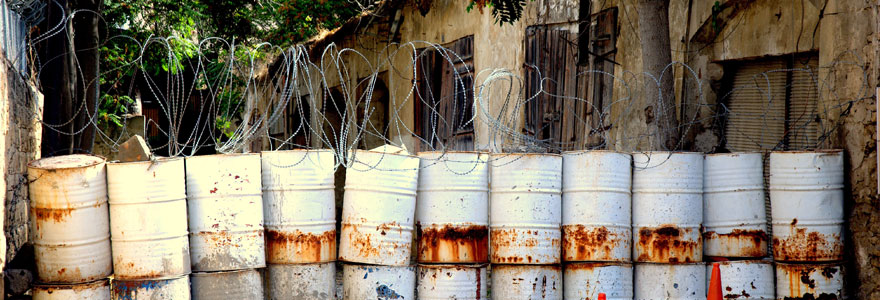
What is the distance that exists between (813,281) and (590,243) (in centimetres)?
133

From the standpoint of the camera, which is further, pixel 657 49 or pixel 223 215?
pixel 657 49

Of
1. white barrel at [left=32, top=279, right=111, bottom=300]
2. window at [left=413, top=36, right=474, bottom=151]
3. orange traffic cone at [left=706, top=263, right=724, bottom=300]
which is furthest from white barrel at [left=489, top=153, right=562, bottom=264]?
window at [left=413, top=36, right=474, bottom=151]

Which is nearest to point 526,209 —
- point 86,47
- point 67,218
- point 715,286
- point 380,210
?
point 380,210

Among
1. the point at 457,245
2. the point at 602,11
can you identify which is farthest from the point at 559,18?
the point at 457,245

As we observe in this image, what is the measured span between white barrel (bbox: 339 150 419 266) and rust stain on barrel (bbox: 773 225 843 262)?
2208 millimetres

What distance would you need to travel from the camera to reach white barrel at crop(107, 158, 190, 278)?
4449 mm

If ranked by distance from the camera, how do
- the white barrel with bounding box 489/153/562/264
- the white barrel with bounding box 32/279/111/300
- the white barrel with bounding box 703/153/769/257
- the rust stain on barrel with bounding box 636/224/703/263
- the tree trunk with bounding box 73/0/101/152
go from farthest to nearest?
the tree trunk with bounding box 73/0/101/152 < the white barrel with bounding box 703/153/769/257 < the rust stain on barrel with bounding box 636/224/703/263 < the white barrel with bounding box 489/153/562/264 < the white barrel with bounding box 32/279/111/300

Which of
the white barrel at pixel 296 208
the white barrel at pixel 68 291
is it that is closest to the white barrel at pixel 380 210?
the white barrel at pixel 296 208

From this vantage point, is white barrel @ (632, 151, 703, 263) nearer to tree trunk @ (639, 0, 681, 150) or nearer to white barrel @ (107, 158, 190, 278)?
tree trunk @ (639, 0, 681, 150)

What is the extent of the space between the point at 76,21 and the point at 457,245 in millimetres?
6171

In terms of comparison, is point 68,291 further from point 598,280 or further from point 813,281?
point 813,281

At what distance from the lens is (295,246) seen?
15.5 ft

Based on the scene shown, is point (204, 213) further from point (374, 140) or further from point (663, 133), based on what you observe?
point (374, 140)

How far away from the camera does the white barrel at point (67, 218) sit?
437cm
